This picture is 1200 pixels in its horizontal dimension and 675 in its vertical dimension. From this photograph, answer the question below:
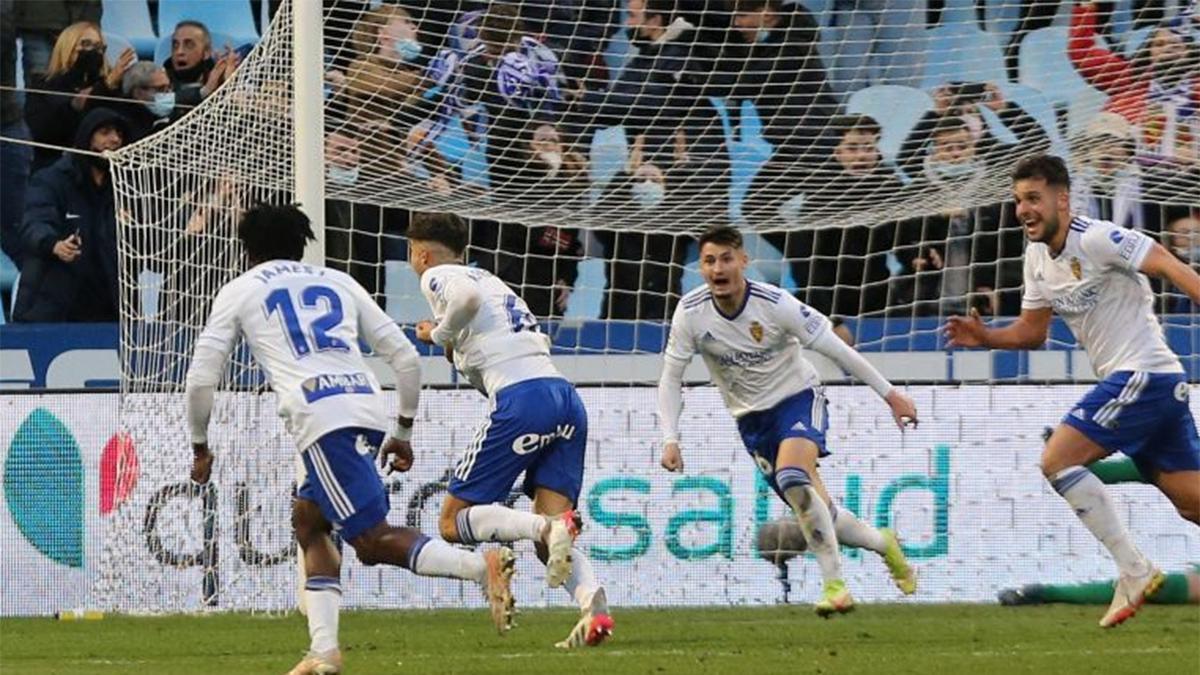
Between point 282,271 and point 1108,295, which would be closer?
point 282,271

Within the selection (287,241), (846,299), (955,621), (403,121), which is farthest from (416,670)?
(846,299)

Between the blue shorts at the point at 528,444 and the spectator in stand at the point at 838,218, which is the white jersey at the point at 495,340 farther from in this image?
the spectator in stand at the point at 838,218

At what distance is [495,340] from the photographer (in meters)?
10.0

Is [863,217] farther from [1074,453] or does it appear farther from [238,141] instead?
[1074,453]

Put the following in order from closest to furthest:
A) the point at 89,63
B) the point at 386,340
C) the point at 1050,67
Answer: the point at 386,340 → the point at 1050,67 → the point at 89,63

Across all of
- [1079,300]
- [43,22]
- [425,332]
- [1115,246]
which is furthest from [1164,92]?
[43,22]

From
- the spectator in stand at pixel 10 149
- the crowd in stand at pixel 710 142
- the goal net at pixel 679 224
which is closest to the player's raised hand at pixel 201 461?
the goal net at pixel 679 224

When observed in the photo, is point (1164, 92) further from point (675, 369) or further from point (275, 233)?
point (275, 233)

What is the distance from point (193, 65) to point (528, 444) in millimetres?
9524

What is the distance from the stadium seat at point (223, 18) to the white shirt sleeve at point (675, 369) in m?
8.96

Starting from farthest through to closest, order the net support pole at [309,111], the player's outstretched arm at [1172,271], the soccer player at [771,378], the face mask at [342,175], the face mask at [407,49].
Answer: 1. the face mask at [407,49]
2. the face mask at [342,175]
3. the net support pole at [309,111]
4. the soccer player at [771,378]
5. the player's outstretched arm at [1172,271]

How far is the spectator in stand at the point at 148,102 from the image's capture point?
18.3 m

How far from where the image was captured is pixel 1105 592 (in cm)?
1301

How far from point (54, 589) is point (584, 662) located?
20.9 ft
